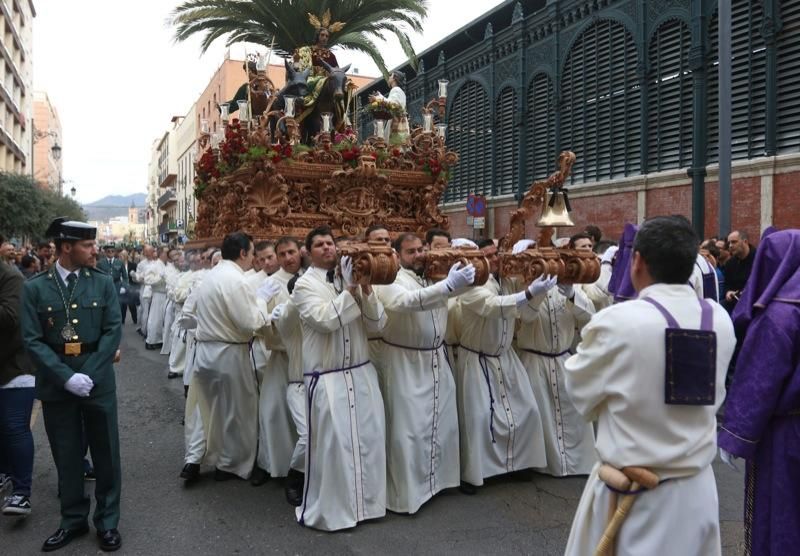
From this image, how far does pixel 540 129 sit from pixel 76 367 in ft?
49.5

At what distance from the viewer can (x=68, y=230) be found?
173 inches

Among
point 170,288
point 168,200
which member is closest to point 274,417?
point 170,288

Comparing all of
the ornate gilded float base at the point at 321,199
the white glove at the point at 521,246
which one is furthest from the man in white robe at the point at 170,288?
the white glove at the point at 521,246

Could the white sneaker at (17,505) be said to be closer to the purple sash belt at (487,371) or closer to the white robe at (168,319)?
the purple sash belt at (487,371)

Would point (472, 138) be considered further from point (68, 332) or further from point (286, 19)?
point (68, 332)

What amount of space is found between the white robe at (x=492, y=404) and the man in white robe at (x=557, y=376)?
0.19 m

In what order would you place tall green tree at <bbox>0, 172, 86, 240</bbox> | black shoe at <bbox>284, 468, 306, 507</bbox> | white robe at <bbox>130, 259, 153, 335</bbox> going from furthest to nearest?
tall green tree at <bbox>0, 172, 86, 240</bbox> → white robe at <bbox>130, 259, 153, 335</bbox> → black shoe at <bbox>284, 468, 306, 507</bbox>

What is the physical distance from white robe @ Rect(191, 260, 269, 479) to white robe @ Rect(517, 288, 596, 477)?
2.36 meters

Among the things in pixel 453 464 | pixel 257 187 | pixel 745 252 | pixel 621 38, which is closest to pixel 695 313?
pixel 453 464

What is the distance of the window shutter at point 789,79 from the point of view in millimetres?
11086

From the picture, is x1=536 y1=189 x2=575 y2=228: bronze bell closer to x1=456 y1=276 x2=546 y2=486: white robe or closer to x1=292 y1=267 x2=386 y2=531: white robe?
x1=456 y1=276 x2=546 y2=486: white robe

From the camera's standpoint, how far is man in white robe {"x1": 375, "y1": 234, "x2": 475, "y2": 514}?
499cm

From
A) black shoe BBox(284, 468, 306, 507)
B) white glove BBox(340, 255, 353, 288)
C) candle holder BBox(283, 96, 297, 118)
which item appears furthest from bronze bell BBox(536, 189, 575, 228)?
candle holder BBox(283, 96, 297, 118)

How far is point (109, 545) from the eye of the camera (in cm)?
430
